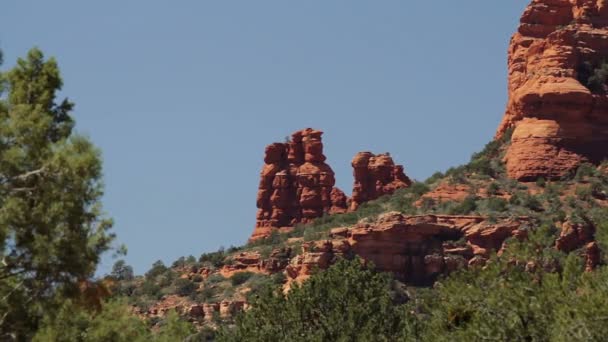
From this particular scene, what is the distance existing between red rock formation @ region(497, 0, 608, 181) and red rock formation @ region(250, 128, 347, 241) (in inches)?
627

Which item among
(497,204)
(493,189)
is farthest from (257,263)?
(497,204)

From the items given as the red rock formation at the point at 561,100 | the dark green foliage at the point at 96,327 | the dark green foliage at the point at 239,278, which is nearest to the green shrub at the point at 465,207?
the red rock formation at the point at 561,100

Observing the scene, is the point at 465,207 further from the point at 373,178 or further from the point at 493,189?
the point at 373,178

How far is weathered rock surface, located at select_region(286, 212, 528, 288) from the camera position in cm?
9838

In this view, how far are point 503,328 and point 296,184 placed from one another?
79.5 m

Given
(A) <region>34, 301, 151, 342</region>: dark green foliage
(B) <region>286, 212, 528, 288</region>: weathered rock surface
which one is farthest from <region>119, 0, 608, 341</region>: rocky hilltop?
(A) <region>34, 301, 151, 342</region>: dark green foliage

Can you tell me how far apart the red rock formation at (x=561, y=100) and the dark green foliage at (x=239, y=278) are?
19064 millimetres

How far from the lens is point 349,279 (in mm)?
70375

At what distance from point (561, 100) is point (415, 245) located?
16.5 m

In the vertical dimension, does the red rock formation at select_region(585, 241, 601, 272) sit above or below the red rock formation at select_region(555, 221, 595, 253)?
below

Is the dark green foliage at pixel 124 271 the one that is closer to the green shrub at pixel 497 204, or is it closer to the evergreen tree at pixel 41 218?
the green shrub at pixel 497 204

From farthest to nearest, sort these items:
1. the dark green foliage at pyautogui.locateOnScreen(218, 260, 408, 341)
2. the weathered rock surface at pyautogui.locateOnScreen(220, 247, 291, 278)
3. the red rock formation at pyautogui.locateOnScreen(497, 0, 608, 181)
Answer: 1. the red rock formation at pyautogui.locateOnScreen(497, 0, 608, 181)
2. the weathered rock surface at pyautogui.locateOnScreen(220, 247, 291, 278)
3. the dark green foliage at pyautogui.locateOnScreen(218, 260, 408, 341)

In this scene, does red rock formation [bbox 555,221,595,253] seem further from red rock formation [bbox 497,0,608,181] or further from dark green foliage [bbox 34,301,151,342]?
dark green foliage [bbox 34,301,151,342]

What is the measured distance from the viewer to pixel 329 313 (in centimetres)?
6806
